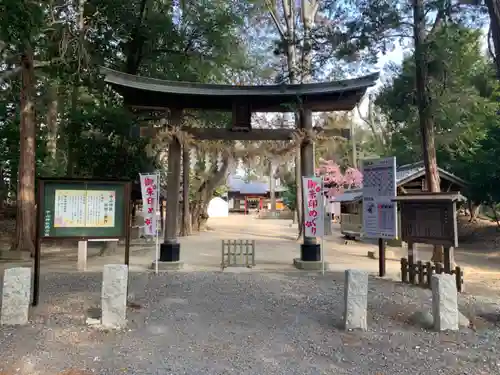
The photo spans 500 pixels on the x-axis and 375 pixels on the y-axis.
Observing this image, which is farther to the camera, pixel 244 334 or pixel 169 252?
pixel 169 252

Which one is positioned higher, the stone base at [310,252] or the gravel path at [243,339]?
the stone base at [310,252]

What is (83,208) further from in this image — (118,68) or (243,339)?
(118,68)

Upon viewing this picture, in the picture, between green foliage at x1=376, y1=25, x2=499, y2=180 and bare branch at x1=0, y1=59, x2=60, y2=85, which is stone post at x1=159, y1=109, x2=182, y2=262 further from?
green foliage at x1=376, y1=25, x2=499, y2=180

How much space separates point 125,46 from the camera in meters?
14.6

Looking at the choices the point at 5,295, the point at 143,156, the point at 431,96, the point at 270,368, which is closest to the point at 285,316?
the point at 270,368

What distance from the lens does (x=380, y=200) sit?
30.7ft

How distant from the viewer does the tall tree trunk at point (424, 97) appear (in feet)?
34.2

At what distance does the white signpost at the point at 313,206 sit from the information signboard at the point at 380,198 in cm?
111

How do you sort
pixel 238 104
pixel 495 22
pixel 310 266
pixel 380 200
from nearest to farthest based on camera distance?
pixel 495 22 < pixel 380 200 < pixel 310 266 < pixel 238 104

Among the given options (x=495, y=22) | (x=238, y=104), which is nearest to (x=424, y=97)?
(x=238, y=104)

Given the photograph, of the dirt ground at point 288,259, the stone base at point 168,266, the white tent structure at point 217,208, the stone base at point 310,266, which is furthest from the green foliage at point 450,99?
the white tent structure at point 217,208

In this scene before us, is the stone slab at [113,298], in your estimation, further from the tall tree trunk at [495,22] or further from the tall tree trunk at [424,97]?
the tall tree trunk at [424,97]

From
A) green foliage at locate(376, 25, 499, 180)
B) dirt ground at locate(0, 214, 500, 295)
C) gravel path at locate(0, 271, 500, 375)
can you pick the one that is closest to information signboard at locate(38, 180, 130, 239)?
gravel path at locate(0, 271, 500, 375)

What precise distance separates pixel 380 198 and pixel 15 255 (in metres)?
10.1
